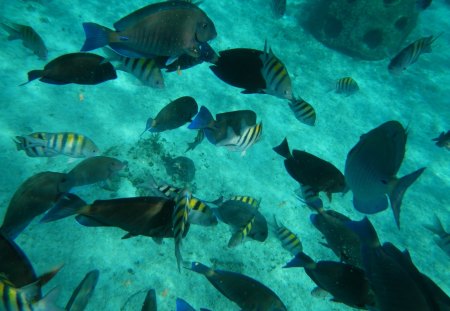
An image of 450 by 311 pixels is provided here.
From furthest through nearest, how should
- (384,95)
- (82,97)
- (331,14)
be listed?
(331,14)
(384,95)
(82,97)

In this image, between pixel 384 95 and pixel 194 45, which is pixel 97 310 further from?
pixel 384 95

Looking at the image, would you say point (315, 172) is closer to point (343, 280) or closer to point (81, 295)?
point (343, 280)

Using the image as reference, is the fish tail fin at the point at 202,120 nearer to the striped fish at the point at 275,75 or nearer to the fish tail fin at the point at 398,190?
the striped fish at the point at 275,75

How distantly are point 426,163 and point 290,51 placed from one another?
6305 millimetres

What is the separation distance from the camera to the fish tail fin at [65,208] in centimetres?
197

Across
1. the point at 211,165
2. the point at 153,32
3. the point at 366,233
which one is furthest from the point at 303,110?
the point at 366,233

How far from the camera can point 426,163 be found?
9.21 m

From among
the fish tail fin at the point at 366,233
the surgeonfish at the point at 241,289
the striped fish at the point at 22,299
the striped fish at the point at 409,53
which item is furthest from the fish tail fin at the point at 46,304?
the striped fish at the point at 409,53

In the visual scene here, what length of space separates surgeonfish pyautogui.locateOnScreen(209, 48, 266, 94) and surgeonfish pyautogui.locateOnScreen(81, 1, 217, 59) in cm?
45

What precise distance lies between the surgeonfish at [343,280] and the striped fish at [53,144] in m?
3.08

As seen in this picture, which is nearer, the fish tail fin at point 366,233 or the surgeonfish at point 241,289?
the fish tail fin at point 366,233

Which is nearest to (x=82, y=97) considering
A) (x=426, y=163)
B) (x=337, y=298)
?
(x=337, y=298)

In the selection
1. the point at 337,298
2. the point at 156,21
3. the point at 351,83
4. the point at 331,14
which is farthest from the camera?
the point at 331,14

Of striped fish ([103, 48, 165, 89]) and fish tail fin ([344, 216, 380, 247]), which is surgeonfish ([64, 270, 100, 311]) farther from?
fish tail fin ([344, 216, 380, 247])
